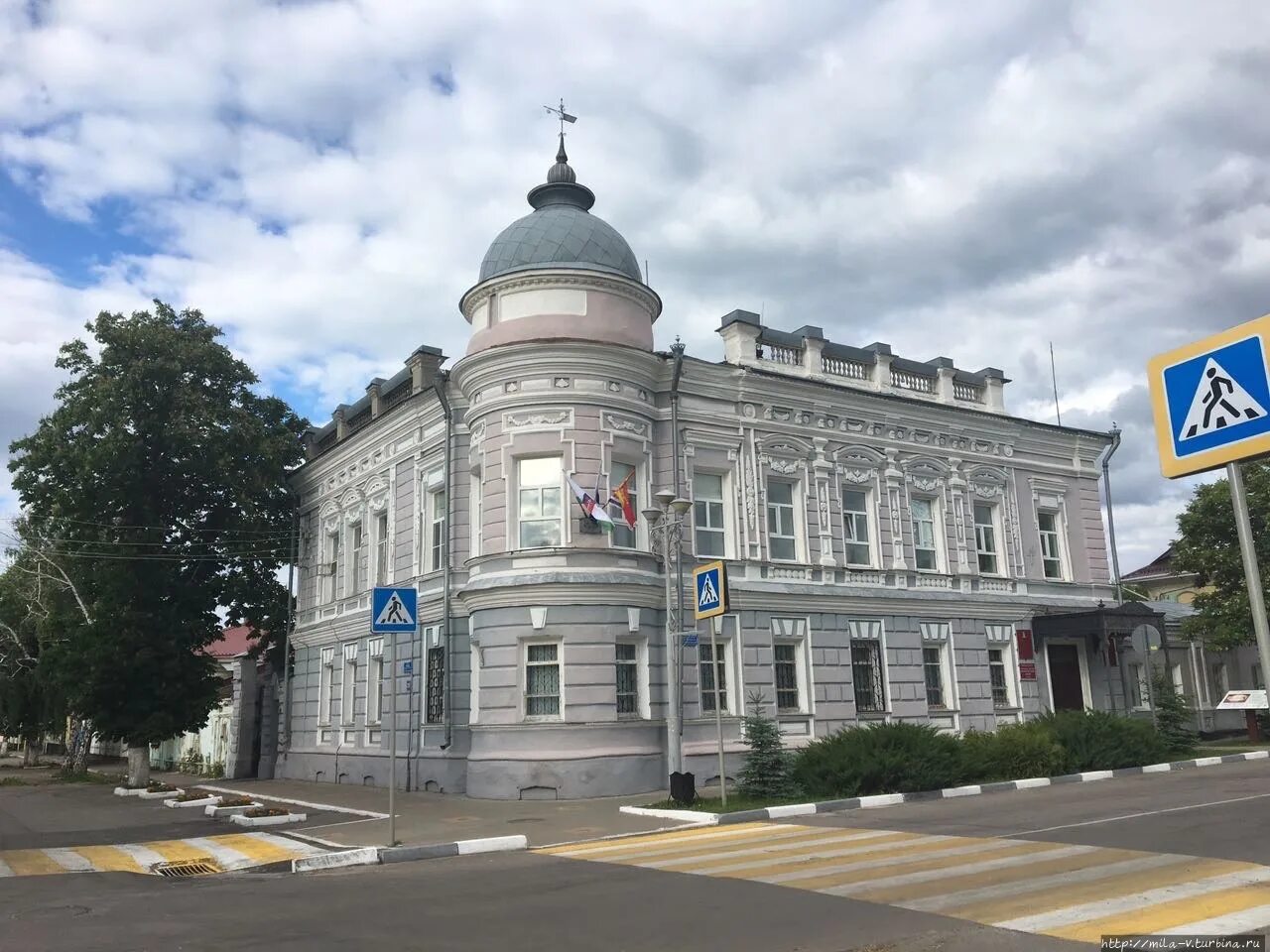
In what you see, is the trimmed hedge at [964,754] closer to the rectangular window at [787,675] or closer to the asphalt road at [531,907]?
the asphalt road at [531,907]

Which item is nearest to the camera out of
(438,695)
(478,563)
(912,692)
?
(478,563)

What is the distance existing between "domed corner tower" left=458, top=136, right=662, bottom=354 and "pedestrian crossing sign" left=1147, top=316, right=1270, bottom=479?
56.3 ft

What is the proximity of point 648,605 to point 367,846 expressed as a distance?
31.0 feet

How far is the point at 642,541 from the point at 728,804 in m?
7.17

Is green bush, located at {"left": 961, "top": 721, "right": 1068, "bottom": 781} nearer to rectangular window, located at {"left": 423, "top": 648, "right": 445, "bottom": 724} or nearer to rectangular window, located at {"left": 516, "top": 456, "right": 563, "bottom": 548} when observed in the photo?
rectangular window, located at {"left": 516, "top": 456, "right": 563, "bottom": 548}

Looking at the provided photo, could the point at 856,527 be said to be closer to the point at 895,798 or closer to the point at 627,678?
the point at 627,678


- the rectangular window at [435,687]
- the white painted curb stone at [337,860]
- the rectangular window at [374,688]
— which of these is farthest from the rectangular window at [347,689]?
the white painted curb stone at [337,860]

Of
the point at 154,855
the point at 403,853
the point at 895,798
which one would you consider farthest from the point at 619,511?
the point at 154,855

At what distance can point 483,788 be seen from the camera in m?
20.1

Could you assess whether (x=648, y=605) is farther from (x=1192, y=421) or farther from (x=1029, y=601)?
(x=1192, y=421)

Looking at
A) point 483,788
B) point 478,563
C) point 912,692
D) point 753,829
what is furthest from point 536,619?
point 912,692

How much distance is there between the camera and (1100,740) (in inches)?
814

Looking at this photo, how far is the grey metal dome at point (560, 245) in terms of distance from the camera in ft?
74.8

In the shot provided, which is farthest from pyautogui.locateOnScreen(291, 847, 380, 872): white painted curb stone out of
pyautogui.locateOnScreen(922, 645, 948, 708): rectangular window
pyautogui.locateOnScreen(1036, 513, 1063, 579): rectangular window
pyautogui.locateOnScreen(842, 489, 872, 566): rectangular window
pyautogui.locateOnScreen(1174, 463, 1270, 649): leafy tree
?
pyautogui.locateOnScreen(1174, 463, 1270, 649): leafy tree
